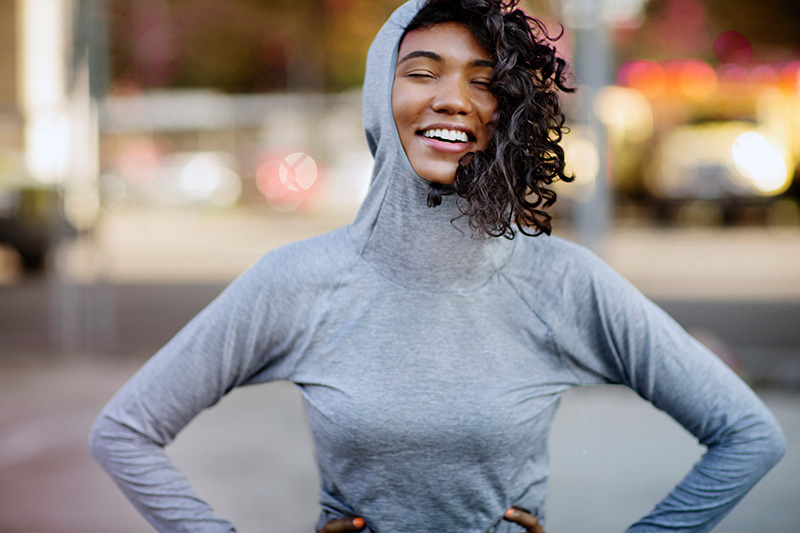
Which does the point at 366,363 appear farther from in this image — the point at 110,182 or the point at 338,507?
the point at 110,182

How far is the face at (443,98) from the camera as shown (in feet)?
5.81

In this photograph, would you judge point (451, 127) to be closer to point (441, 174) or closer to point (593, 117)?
point (441, 174)

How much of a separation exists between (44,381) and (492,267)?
5488 millimetres

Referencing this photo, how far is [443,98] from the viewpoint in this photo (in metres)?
1.76

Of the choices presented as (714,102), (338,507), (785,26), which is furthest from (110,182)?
(338,507)

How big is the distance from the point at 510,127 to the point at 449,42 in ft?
0.66

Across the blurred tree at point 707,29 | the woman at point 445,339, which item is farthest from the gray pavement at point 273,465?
the blurred tree at point 707,29

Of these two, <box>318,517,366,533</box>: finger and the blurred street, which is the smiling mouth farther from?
the blurred street

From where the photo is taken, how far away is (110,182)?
24641 millimetres

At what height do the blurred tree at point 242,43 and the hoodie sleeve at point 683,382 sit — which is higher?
the blurred tree at point 242,43

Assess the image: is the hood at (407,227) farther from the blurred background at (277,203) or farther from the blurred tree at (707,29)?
the blurred tree at (707,29)

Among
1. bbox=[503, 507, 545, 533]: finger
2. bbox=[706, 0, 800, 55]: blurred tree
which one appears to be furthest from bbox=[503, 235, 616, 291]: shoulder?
bbox=[706, 0, 800, 55]: blurred tree

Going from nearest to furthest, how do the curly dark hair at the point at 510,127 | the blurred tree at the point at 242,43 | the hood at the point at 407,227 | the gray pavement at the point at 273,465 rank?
the curly dark hair at the point at 510,127, the hood at the point at 407,227, the gray pavement at the point at 273,465, the blurred tree at the point at 242,43

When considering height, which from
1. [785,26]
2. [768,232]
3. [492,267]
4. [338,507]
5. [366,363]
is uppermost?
[785,26]
